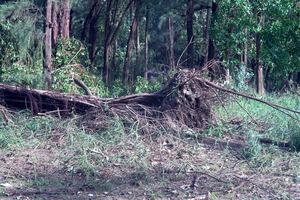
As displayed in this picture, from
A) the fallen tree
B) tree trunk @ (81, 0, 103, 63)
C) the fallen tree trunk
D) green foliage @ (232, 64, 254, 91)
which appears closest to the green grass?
the fallen tree

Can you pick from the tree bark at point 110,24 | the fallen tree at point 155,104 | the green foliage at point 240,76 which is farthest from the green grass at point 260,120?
the tree bark at point 110,24

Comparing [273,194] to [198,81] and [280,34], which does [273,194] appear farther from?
[280,34]

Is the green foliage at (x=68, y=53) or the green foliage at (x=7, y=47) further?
the green foliage at (x=7, y=47)

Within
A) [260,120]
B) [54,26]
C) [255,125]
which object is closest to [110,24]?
[54,26]

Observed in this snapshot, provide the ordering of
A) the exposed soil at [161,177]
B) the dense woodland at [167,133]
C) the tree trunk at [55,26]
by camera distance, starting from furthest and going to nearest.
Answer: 1. the tree trunk at [55,26]
2. the dense woodland at [167,133]
3. the exposed soil at [161,177]

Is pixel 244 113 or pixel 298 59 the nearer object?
pixel 244 113

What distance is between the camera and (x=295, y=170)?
998 centimetres

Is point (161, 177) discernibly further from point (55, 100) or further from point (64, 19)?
point (64, 19)

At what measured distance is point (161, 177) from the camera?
9.60 m

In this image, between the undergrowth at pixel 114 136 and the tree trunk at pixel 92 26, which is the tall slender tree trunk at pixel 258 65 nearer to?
the undergrowth at pixel 114 136

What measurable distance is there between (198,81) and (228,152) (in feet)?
6.34

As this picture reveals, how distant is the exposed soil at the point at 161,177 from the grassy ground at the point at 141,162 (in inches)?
0.5

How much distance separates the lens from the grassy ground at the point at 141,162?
29.3 ft

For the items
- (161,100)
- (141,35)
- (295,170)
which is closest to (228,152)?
(295,170)
